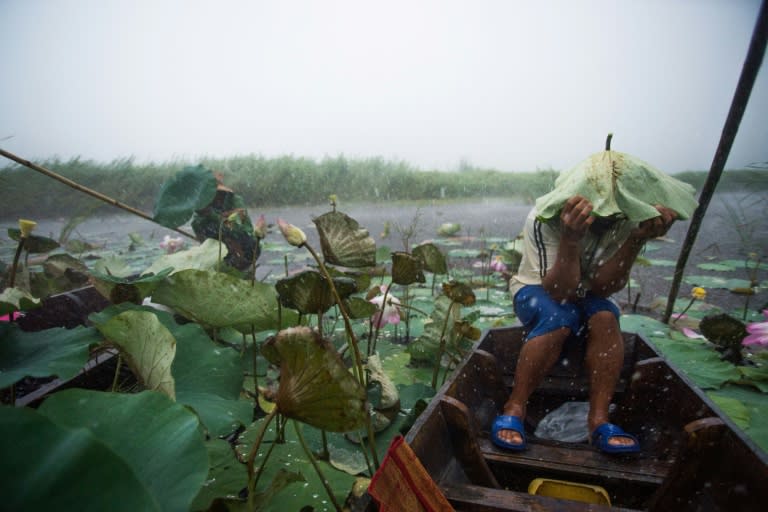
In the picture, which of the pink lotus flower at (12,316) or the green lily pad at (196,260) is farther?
the green lily pad at (196,260)

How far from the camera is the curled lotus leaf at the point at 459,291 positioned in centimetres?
112

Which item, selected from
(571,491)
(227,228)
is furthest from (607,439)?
(227,228)

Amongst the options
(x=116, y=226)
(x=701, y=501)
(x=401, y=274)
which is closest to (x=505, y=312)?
(x=401, y=274)

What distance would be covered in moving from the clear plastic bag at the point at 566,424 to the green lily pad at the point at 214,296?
0.85 meters

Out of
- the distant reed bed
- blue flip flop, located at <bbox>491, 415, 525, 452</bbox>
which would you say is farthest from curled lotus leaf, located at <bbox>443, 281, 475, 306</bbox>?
the distant reed bed

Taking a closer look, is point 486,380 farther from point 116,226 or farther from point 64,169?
point 116,226

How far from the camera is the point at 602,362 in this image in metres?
1.08

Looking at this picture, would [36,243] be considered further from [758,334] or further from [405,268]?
[758,334]

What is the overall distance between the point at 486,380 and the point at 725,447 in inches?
21.9

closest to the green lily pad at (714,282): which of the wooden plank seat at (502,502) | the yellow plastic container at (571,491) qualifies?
the yellow plastic container at (571,491)

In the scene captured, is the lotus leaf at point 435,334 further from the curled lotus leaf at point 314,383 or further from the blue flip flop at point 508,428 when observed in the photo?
the curled lotus leaf at point 314,383

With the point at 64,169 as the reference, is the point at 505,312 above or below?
below

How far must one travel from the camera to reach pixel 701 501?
74 centimetres

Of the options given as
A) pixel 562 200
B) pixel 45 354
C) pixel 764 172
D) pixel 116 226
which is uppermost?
pixel 764 172
